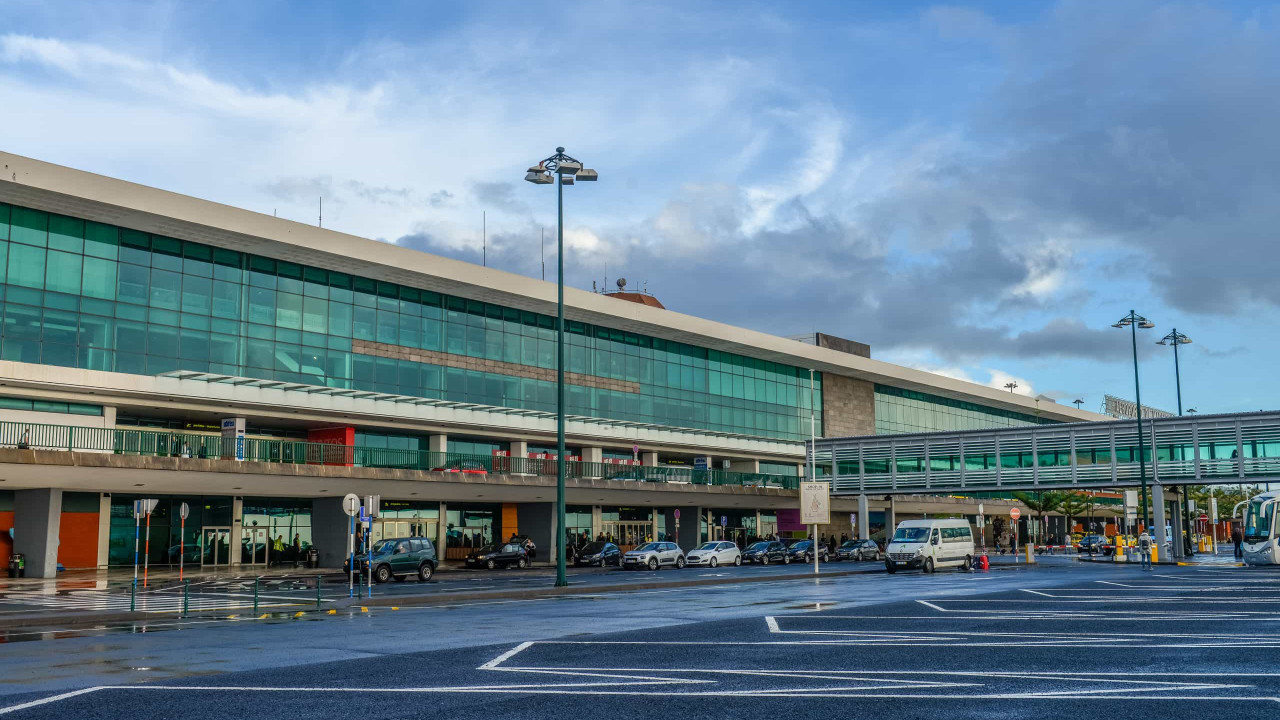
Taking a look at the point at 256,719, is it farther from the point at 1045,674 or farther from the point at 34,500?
the point at 34,500

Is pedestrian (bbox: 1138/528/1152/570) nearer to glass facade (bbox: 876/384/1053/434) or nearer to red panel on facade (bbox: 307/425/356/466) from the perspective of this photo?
red panel on facade (bbox: 307/425/356/466)

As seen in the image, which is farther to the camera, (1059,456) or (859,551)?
(1059,456)

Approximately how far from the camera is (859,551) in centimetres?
5997

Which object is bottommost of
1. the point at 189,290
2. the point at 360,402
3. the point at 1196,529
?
the point at 1196,529

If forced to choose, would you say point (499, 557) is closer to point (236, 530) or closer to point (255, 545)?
point (255, 545)

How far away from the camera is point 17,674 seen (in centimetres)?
1227

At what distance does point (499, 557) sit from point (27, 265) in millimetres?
23100

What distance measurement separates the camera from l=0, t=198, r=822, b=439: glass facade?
1620 inches

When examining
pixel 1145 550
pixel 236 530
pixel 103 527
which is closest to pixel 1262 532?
pixel 1145 550

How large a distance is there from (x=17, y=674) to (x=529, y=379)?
4793 centimetres

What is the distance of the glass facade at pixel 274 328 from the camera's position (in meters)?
41.2

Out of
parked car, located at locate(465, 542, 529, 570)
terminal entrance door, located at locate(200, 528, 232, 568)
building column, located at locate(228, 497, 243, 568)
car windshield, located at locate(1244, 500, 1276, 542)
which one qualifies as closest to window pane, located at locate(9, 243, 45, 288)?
building column, located at locate(228, 497, 243, 568)

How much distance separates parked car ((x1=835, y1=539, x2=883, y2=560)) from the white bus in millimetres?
19935

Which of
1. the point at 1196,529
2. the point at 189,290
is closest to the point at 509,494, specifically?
the point at 189,290
